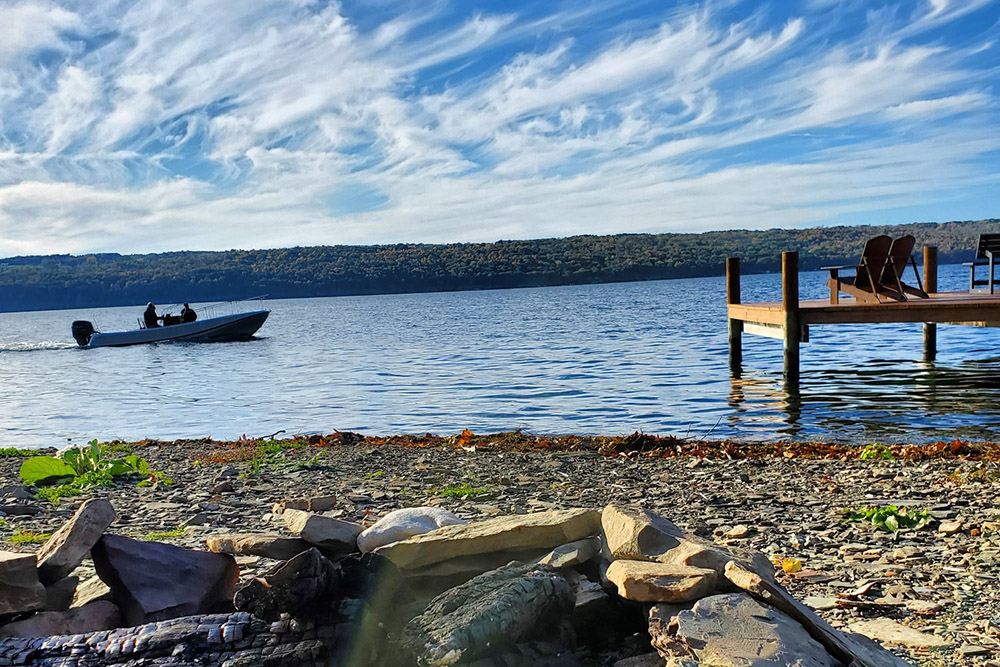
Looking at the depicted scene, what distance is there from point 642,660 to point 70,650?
7.69 feet

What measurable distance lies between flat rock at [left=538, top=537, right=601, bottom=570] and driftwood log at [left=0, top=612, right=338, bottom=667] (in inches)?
42.8

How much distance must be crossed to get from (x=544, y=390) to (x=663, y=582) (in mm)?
16448

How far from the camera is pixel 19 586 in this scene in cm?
359

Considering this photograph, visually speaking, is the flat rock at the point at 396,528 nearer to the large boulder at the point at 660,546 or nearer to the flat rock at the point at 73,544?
the large boulder at the point at 660,546

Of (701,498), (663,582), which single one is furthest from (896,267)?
(663,582)

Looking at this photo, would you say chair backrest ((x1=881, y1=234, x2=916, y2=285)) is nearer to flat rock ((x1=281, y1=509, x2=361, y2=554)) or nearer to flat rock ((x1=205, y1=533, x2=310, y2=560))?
flat rock ((x1=281, y1=509, x2=361, y2=554))

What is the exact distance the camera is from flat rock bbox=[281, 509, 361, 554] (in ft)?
13.6

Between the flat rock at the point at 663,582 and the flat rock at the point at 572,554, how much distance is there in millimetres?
341

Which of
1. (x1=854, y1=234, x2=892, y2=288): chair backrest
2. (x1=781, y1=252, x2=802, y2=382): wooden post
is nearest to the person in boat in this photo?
(x1=781, y1=252, x2=802, y2=382): wooden post

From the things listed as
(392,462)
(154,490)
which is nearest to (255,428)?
(392,462)

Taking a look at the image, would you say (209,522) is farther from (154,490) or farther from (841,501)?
(841,501)

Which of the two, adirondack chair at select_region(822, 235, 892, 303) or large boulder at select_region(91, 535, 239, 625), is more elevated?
adirondack chair at select_region(822, 235, 892, 303)

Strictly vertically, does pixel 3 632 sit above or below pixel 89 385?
above

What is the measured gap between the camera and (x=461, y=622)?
11.0 ft
